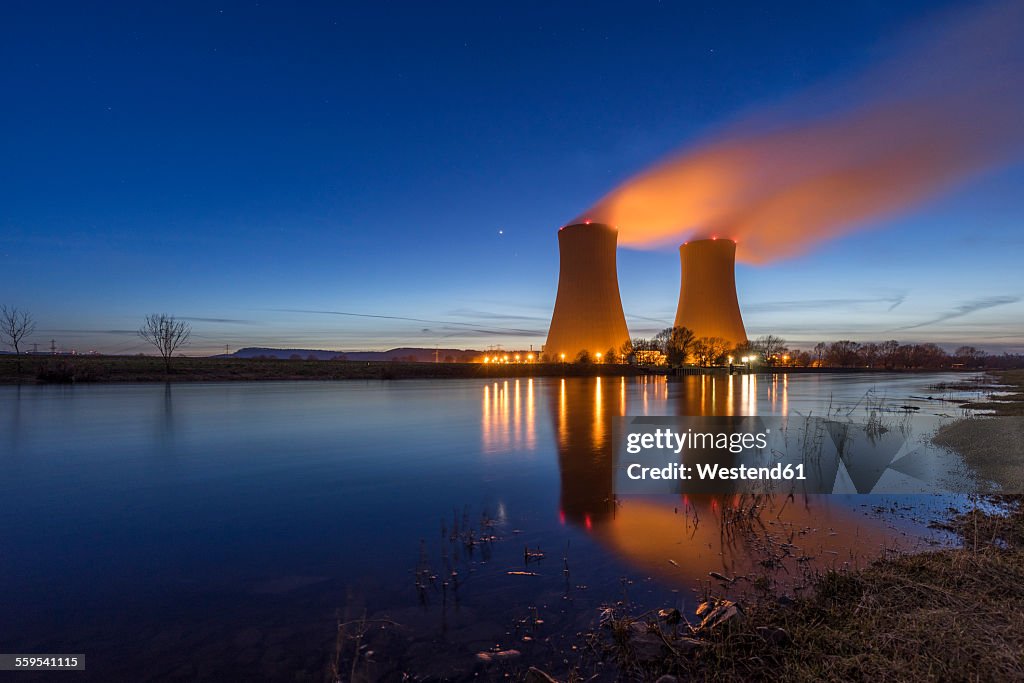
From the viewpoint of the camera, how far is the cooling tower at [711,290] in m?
49.0

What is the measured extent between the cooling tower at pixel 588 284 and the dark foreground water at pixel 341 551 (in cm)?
3221

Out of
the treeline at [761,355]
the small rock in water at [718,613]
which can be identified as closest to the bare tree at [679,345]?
the treeline at [761,355]

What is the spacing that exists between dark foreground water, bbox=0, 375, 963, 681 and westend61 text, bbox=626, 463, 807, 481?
740mm

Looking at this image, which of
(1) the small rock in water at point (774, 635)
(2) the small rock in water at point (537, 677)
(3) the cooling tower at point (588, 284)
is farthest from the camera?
(3) the cooling tower at point (588, 284)

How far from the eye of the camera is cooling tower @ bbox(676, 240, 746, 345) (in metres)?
49.0

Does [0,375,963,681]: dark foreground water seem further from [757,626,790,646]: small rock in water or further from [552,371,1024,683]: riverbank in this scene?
[757,626,790,646]: small rock in water

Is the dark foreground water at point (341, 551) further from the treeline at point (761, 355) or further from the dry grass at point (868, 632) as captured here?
the treeline at point (761, 355)

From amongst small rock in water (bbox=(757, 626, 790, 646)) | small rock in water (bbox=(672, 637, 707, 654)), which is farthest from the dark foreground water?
small rock in water (bbox=(757, 626, 790, 646))

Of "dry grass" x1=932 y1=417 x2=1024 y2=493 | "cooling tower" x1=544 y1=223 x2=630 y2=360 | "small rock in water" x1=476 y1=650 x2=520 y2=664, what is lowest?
"small rock in water" x1=476 y1=650 x2=520 y2=664

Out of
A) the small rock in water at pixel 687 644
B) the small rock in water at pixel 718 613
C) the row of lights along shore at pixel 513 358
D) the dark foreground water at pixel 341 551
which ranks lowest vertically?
the dark foreground water at pixel 341 551

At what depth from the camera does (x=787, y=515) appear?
5.72 metres

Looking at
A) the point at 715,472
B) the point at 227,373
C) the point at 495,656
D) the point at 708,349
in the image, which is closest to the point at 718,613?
the point at 495,656

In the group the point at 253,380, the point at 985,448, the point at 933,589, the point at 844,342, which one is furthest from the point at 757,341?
the point at 933,589

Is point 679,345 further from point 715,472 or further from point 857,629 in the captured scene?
point 857,629
